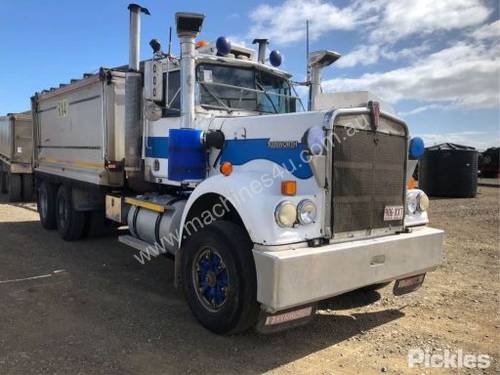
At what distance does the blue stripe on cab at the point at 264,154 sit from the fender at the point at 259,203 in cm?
18

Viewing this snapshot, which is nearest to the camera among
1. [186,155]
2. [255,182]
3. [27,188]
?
[255,182]

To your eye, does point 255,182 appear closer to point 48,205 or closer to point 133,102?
point 133,102

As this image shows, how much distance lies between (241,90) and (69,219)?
439 centimetres

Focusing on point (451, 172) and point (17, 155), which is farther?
point (451, 172)

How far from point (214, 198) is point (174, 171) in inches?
28.3

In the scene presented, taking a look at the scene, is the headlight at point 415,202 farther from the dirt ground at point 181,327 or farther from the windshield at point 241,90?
the windshield at point 241,90

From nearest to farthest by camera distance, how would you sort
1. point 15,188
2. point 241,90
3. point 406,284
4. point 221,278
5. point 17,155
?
point 221,278 → point 406,284 → point 241,90 → point 15,188 → point 17,155

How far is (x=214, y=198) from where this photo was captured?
15.1 feet

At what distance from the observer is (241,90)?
226 inches

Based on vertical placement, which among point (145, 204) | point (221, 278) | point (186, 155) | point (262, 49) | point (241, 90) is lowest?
point (221, 278)

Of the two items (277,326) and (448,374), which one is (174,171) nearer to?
(277,326)

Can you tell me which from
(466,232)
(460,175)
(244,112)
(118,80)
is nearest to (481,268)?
(466,232)

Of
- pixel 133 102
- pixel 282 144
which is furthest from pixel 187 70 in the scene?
pixel 282 144

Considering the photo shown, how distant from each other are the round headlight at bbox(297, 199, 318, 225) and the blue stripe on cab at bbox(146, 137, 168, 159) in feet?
8.46
